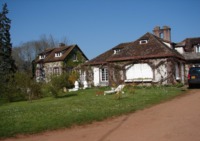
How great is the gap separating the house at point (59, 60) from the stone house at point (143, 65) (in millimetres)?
8118

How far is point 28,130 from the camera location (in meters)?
7.51

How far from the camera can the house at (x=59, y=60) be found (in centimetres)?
3775

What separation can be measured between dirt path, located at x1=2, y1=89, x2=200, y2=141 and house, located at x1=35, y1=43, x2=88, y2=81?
29689mm

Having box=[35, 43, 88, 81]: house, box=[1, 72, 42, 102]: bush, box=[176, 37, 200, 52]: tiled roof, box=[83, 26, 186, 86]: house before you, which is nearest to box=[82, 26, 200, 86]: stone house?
box=[83, 26, 186, 86]: house

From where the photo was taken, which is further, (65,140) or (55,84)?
→ (55,84)

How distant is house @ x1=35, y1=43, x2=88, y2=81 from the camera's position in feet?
124

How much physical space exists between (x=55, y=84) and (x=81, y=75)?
12762 millimetres

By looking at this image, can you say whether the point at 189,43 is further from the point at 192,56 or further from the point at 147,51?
the point at 147,51

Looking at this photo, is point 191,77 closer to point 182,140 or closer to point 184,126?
point 184,126

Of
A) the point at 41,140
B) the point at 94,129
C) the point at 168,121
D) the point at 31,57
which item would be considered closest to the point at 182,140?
the point at 168,121

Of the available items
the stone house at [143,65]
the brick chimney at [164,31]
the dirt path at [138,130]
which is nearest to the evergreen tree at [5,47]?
the stone house at [143,65]

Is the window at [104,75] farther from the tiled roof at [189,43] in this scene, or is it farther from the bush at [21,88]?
the tiled roof at [189,43]

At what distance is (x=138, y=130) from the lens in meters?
6.89

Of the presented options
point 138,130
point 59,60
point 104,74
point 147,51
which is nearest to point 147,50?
A: point 147,51
